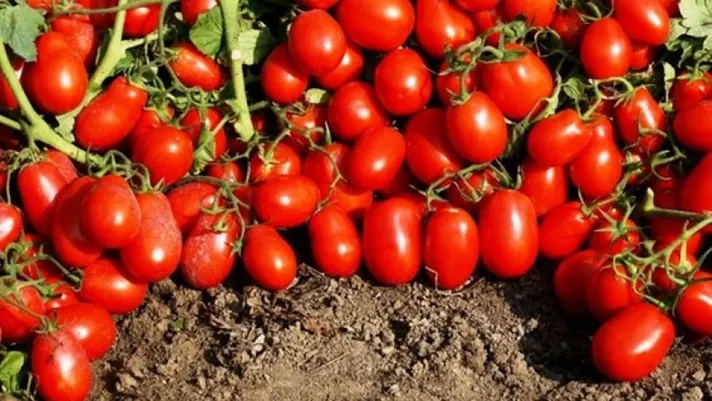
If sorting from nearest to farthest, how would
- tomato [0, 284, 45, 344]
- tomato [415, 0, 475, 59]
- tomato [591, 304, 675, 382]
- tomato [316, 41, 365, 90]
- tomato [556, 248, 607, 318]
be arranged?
tomato [591, 304, 675, 382], tomato [0, 284, 45, 344], tomato [556, 248, 607, 318], tomato [415, 0, 475, 59], tomato [316, 41, 365, 90]

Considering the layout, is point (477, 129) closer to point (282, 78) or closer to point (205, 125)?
point (282, 78)

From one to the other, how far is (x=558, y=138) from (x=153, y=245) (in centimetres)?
117

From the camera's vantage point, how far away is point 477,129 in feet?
12.4

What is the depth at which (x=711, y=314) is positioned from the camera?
138 inches

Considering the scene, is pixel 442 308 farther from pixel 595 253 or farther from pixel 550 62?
pixel 550 62

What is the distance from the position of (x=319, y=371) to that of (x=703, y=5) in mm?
1581

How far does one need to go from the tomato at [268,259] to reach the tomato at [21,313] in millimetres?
594

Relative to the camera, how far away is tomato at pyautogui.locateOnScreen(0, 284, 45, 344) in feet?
11.9

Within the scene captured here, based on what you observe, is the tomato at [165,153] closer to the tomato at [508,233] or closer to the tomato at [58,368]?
the tomato at [58,368]

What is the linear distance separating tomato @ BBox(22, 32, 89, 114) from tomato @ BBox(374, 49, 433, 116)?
872mm

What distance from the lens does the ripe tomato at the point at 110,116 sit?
13.1 ft

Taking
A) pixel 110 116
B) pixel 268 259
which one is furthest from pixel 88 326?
pixel 110 116

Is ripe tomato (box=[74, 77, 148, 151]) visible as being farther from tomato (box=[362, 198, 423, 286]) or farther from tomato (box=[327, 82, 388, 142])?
tomato (box=[362, 198, 423, 286])

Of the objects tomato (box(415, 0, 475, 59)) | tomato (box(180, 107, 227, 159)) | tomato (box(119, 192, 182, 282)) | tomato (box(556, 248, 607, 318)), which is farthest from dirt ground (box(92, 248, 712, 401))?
tomato (box(415, 0, 475, 59))
